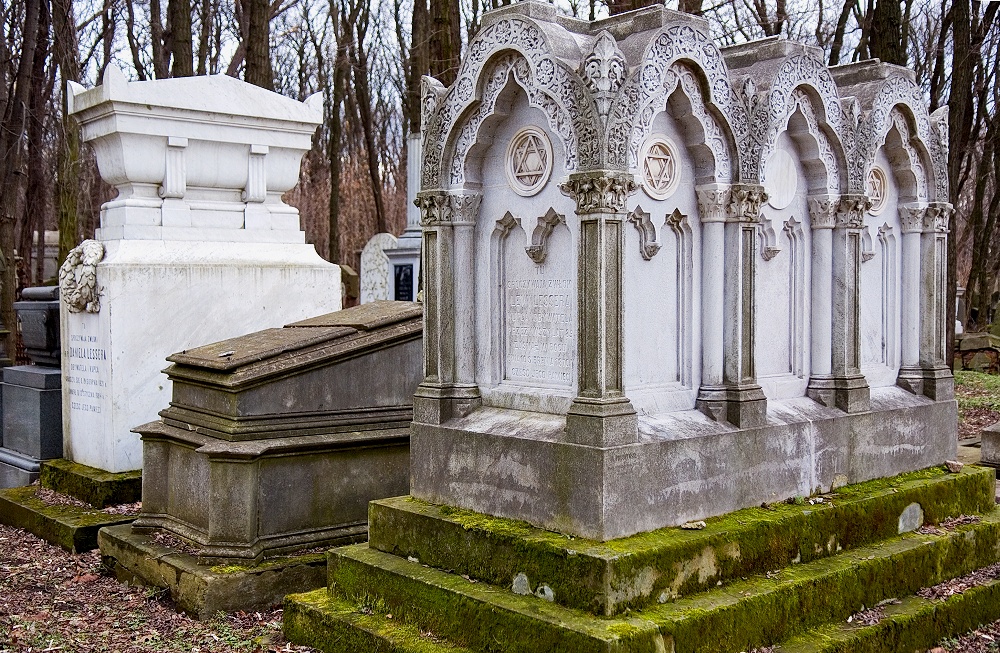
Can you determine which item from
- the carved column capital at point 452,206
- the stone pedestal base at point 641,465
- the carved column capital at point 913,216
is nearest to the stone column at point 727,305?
the stone pedestal base at point 641,465

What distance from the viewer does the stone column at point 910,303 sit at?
6.30 meters

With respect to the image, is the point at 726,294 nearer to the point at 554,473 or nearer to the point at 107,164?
the point at 554,473

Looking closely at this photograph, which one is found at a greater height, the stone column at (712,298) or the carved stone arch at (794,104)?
the carved stone arch at (794,104)

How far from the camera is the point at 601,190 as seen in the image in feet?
14.3

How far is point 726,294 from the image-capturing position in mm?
5047

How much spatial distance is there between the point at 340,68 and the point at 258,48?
426 inches

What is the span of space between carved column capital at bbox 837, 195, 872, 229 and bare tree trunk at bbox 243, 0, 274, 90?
8.28 metres

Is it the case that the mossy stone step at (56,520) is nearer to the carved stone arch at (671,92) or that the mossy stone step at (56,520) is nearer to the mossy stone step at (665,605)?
the mossy stone step at (665,605)

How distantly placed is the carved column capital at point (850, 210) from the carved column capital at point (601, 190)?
1806mm

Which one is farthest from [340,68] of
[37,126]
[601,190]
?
[601,190]

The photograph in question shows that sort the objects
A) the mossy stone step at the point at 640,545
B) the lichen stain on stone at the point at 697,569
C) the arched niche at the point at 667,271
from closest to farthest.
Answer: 1. the mossy stone step at the point at 640,545
2. the lichen stain on stone at the point at 697,569
3. the arched niche at the point at 667,271

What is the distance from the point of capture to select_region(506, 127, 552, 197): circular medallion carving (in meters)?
4.80

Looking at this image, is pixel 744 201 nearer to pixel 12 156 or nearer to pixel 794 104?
pixel 794 104

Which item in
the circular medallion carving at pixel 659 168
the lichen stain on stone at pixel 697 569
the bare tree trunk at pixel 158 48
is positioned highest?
the bare tree trunk at pixel 158 48
